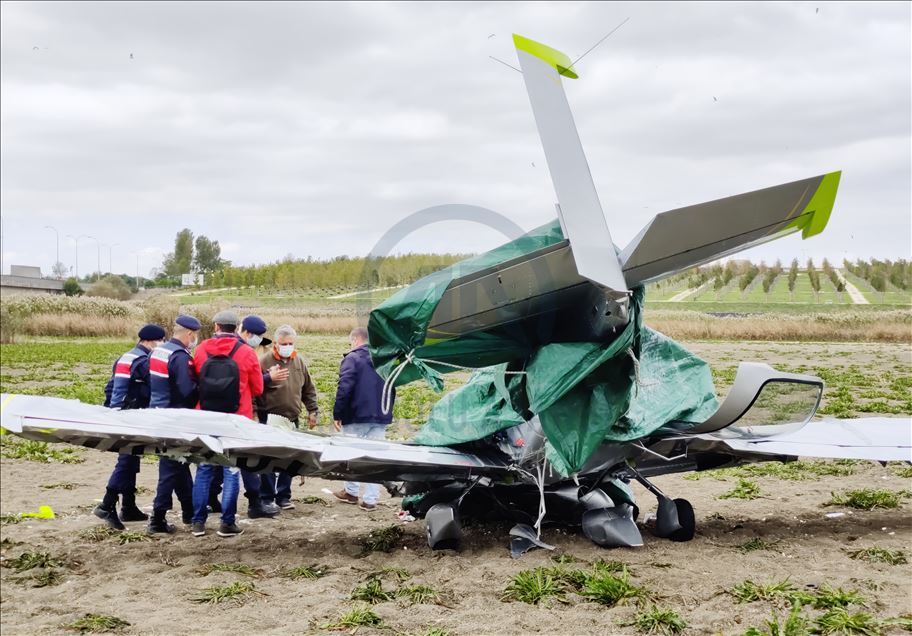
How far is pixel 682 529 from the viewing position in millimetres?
7648

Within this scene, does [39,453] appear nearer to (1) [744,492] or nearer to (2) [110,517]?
(2) [110,517]

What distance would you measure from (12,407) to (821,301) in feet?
33.5

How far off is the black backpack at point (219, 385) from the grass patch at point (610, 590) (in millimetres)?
4394

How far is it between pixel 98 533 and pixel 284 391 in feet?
8.54

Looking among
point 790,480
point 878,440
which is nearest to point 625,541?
point 878,440

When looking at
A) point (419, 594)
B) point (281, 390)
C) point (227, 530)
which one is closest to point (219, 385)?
point (281, 390)

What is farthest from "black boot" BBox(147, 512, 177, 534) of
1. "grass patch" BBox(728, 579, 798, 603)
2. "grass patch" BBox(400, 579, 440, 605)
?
"grass patch" BBox(728, 579, 798, 603)

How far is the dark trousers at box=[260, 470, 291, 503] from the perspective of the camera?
32.7ft

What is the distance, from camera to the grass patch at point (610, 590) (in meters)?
5.89

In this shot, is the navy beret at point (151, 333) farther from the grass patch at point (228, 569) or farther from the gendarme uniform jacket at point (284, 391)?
the grass patch at point (228, 569)

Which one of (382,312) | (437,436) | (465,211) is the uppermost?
(465,211)

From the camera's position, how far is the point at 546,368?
269 inches

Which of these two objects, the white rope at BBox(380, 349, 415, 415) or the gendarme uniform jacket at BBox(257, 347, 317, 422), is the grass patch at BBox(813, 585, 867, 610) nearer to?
the white rope at BBox(380, 349, 415, 415)

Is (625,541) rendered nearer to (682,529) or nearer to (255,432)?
(682,529)
